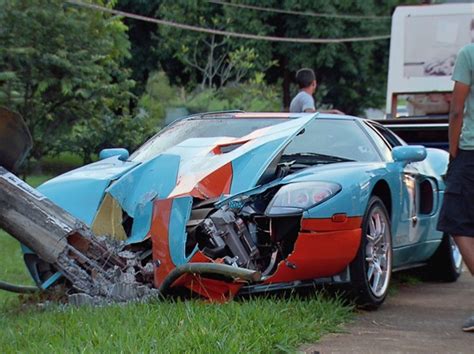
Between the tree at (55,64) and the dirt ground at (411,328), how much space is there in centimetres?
1199

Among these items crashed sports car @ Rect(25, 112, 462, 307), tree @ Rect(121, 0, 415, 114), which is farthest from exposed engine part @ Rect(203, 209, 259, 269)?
tree @ Rect(121, 0, 415, 114)

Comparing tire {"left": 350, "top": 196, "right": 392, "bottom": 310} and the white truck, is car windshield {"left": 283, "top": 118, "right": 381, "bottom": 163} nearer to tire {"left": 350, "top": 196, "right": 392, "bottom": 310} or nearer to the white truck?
tire {"left": 350, "top": 196, "right": 392, "bottom": 310}

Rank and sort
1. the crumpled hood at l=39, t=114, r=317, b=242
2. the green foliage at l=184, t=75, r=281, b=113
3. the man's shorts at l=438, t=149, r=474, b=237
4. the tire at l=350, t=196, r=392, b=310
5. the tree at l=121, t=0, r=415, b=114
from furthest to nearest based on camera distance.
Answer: the green foliage at l=184, t=75, r=281, b=113 < the tree at l=121, t=0, r=415, b=114 < the crumpled hood at l=39, t=114, r=317, b=242 < the tire at l=350, t=196, r=392, b=310 < the man's shorts at l=438, t=149, r=474, b=237

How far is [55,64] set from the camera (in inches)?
726

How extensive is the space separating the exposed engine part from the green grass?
0.29 metres

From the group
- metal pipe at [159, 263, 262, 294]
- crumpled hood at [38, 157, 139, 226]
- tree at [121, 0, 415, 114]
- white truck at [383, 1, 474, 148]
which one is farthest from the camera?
tree at [121, 0, 415, 114]

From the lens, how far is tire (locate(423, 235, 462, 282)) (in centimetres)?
821

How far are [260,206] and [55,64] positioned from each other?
43.0 ft

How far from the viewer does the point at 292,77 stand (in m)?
29.4

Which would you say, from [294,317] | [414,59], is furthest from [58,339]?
[414,59]

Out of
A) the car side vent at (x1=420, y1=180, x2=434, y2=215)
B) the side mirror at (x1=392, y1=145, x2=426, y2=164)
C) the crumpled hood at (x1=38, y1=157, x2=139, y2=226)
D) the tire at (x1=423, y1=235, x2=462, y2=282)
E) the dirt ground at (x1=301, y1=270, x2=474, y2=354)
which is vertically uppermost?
the side mirror at (x1=392, y1=145, x2=426, y2=164)

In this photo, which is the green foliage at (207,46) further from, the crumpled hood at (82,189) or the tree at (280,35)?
the crumpled hood at (82,189)

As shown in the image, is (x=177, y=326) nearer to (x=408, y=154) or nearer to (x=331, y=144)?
(x=331, y=144)

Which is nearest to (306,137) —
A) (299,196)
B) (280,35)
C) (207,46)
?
(299,196)
